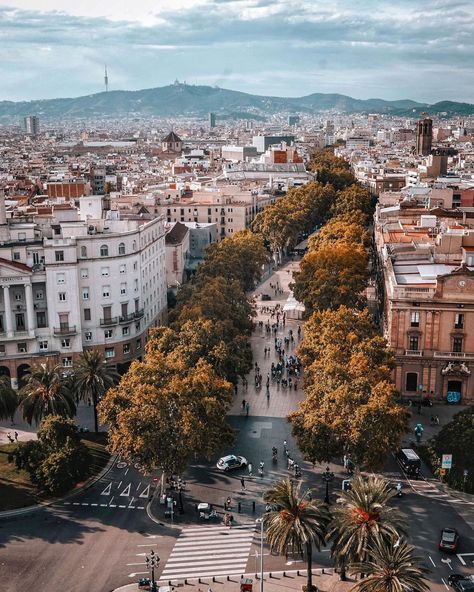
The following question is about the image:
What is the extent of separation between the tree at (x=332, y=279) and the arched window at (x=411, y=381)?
17.3 meters

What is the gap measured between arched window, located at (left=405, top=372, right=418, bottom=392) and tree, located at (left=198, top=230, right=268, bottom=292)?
36.5 meters

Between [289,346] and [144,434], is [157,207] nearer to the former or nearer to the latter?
[289,346]

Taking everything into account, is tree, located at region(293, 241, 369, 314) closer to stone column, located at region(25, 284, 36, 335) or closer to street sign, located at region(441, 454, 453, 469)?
stone column, located at region(25, 284, 36, 335)

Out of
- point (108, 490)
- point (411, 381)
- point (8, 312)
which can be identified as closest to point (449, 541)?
point (108, 490)

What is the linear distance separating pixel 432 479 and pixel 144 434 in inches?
916

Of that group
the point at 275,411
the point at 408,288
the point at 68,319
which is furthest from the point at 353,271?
the point at 68,319

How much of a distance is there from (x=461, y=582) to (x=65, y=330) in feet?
166

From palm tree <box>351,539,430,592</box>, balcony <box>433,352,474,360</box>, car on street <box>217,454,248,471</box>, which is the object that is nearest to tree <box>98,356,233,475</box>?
car on street <box>217,454,248,471</box>

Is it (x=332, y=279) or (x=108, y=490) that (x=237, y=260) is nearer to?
(x=332, y=279)

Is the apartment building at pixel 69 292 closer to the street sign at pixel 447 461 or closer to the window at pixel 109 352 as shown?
the window at pixel 109 352

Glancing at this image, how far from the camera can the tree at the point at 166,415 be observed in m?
52.1

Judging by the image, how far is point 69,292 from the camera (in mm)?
79812

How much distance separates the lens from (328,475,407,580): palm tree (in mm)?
38938

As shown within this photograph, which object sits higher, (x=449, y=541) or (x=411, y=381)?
(x=411, y=381)
